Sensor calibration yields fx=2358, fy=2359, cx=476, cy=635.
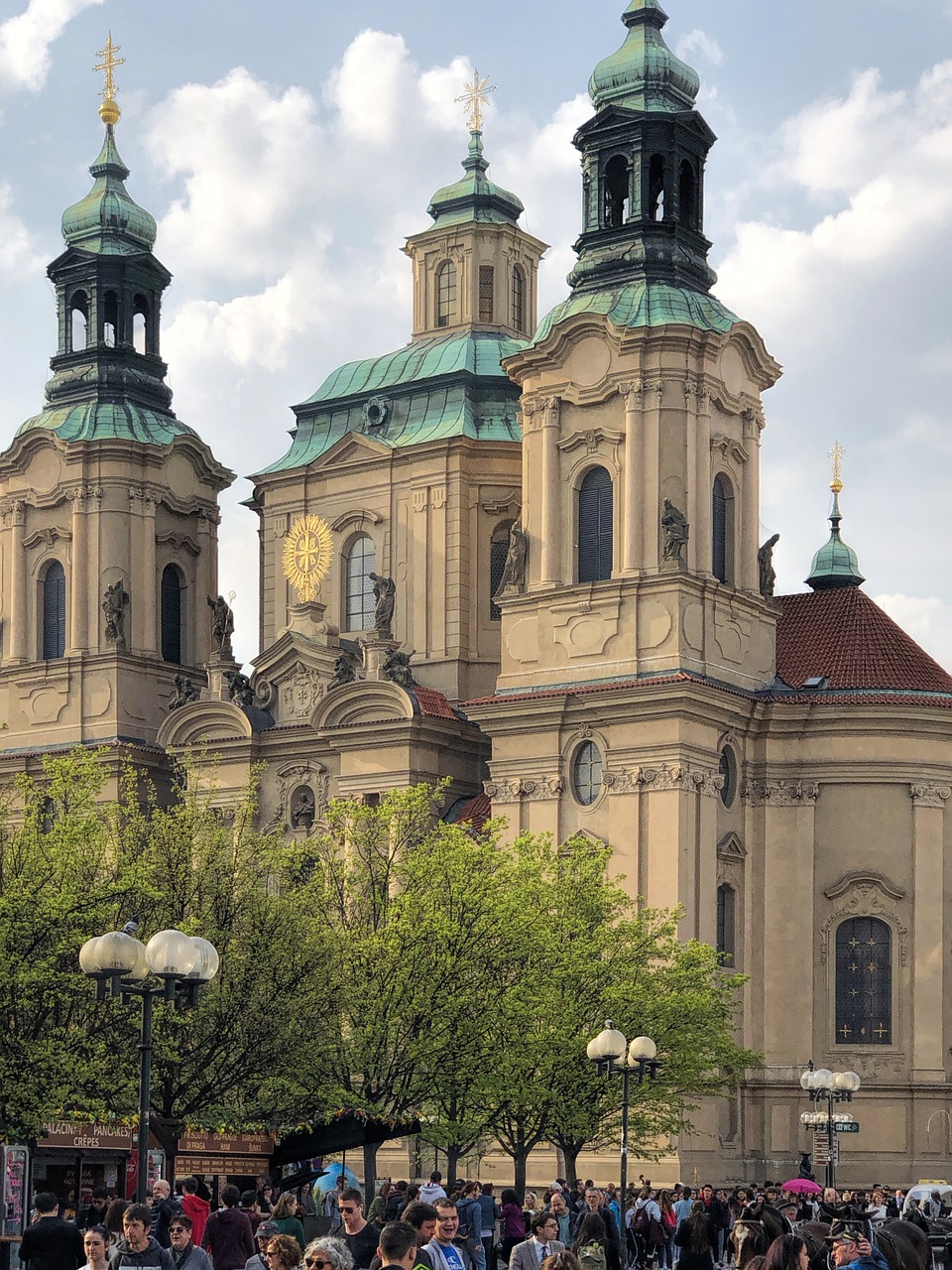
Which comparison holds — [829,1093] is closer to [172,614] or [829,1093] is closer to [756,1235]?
[172,614]

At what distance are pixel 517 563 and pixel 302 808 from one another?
29.1ft

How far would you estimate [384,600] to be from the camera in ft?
199

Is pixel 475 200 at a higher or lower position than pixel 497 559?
higher

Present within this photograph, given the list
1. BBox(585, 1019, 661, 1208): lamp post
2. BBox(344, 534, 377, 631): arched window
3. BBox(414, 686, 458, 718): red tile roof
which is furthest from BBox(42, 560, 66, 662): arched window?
BBox(585, 1019, 661, 1208): lamp post

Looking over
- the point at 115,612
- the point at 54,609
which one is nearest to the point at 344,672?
the point at 115,612

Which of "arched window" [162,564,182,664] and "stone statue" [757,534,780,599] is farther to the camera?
"arched window" [162,564,182,664]

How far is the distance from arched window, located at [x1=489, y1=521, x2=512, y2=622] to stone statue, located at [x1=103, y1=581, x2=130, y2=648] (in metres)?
10.3

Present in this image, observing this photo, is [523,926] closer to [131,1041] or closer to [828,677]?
[131,1041]

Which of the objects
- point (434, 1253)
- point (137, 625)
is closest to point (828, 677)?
point (137, 625)

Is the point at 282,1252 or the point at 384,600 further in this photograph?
the point at 384,600

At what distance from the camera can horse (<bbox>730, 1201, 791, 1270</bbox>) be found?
1456cm

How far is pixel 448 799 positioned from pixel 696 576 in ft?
30.8

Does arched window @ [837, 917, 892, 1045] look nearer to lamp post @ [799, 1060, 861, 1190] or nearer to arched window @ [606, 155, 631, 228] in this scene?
lamp post @ [799, 1060, 861, 1190]

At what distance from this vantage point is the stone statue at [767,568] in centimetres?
5900
